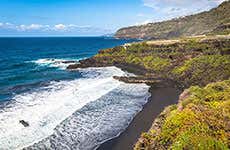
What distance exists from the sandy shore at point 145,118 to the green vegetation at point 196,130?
9.99ft

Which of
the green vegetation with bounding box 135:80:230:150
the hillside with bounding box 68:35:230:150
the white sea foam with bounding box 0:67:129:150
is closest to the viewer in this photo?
the green vegetation with bounding box 135:80:230:150

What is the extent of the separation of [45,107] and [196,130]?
74.8 feet

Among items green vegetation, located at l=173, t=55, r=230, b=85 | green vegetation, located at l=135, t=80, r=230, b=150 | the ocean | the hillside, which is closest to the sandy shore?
the ocean

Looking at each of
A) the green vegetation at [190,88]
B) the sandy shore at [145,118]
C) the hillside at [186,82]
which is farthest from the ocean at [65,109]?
the green vegetation at [190,88]

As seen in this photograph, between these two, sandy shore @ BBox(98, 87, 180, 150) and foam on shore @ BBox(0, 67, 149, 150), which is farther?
foam on shore @ BBox(0, 67, 149, 150)

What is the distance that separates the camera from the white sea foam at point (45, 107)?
27922mm

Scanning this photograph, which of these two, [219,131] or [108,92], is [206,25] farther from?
[219,131]

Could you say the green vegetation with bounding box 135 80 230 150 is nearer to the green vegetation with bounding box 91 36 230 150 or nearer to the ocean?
the green vegetation with bounding box 91 36 230 150

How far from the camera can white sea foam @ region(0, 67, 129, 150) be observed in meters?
27.9

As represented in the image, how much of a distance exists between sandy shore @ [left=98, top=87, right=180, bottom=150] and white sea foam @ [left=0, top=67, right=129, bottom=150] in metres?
6.77

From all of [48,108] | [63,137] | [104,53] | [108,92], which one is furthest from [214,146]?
[104,53]

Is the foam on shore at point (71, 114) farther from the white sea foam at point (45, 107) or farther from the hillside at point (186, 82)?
the hillside at point (186, 82)

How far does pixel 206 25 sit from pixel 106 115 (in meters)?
140

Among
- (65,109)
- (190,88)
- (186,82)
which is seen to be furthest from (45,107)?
(186,82)
